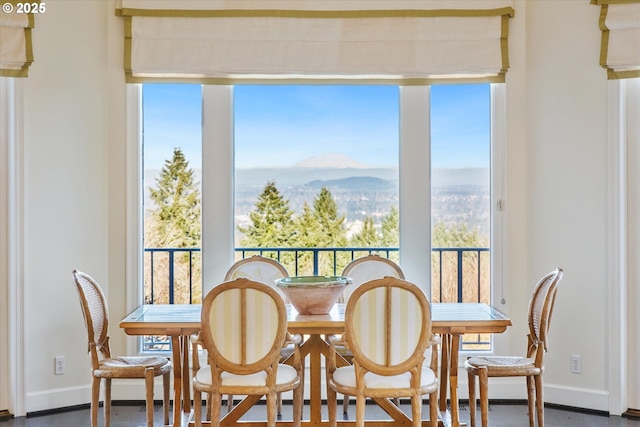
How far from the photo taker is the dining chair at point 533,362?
2.95m

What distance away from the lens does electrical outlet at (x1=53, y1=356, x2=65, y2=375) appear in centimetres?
360

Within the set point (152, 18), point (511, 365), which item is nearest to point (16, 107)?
point (152, 18)

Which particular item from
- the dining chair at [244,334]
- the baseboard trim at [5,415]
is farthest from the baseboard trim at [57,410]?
the dining chair at [244,334]

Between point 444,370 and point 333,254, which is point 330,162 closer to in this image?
point 333,254

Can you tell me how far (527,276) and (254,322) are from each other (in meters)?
2.08

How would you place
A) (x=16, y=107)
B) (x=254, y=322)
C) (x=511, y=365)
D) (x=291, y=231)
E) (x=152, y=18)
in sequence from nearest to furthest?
(x=254, y=322)
(x=511, y=365)
(x=16, y=107)
(x=152, y=18)
(x=291, y=231)

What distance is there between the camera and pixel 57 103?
3615mm

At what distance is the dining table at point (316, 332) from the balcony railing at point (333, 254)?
661mm

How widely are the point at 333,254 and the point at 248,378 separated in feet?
4.97

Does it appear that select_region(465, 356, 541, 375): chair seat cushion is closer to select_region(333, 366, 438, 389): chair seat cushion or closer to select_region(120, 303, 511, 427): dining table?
select_region(120, 303, 511, 427): dining table

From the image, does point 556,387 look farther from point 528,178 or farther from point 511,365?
point 528,178

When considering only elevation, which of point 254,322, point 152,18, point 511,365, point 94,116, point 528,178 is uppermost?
point 152,18

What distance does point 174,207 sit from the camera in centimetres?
391

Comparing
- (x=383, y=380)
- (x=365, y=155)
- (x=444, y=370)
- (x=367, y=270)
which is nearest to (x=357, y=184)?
(x=365, y=155)
